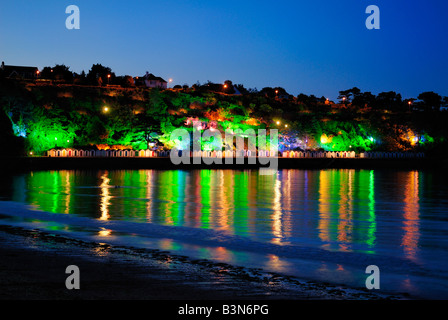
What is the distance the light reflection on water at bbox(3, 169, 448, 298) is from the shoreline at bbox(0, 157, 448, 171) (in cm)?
1461

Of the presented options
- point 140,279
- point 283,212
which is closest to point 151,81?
point 283,212

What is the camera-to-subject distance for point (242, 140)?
183 feet

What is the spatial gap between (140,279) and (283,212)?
866 centimetres

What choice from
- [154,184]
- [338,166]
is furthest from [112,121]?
[154,184]

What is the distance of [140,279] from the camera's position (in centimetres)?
667

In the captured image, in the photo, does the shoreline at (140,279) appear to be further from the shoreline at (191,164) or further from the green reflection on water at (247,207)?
the shoreline at (191,164)

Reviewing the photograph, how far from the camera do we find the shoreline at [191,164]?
36.8 m

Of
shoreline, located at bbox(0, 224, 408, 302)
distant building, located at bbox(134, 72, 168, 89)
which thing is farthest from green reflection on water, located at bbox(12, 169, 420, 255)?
distant building, located at bbox(134, 72, 168, 89)

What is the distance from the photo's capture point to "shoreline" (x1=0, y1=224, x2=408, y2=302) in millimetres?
6004

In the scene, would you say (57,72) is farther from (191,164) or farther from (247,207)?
(247,207)

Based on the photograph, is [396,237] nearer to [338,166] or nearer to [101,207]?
[101,207]

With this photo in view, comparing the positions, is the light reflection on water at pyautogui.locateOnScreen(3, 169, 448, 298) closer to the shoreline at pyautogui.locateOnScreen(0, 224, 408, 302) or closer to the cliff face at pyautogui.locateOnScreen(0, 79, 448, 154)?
the shoreline at pyautogui.locateOnScreen(0, 224, 408, 302)

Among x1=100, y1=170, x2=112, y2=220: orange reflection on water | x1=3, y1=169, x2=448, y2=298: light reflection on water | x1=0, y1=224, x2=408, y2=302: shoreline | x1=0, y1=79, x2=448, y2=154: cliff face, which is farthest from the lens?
x1=0, y1=79, x2=448, y2=154: cliff face
